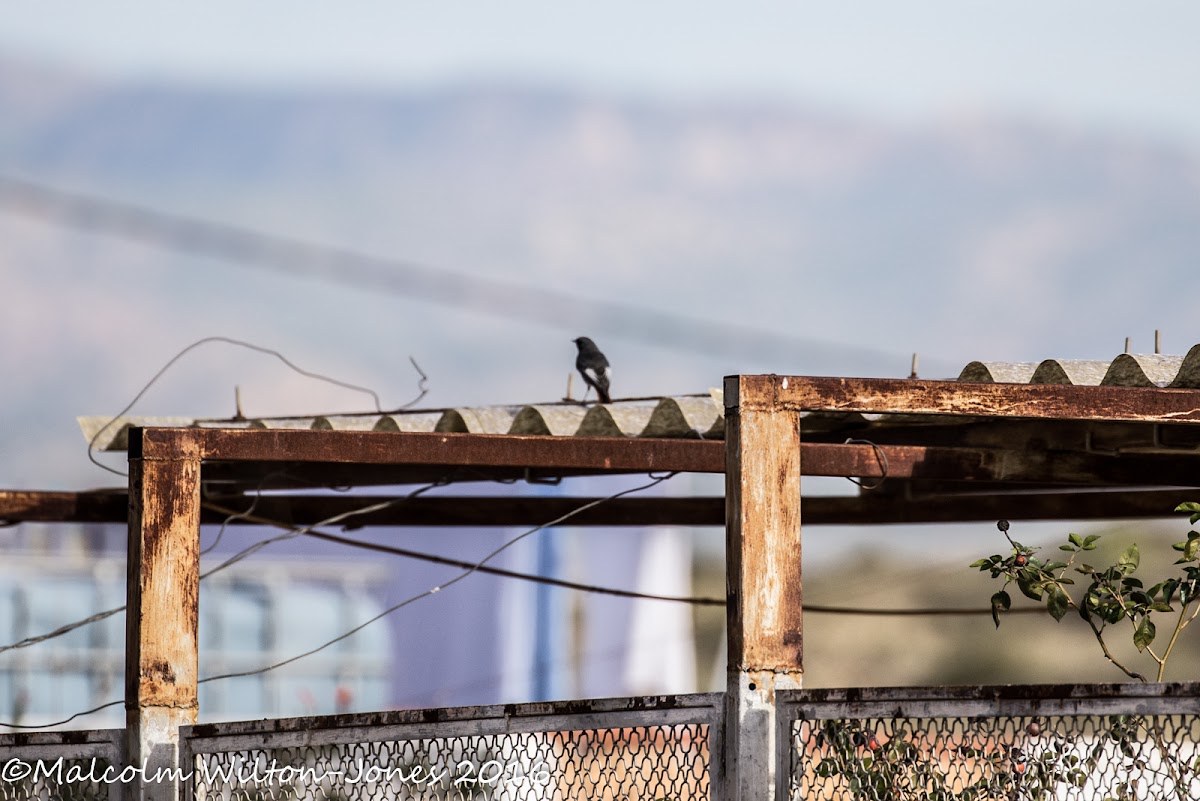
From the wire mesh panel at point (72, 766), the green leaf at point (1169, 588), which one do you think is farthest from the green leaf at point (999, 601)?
the wire mesh panel at point (72, 766)

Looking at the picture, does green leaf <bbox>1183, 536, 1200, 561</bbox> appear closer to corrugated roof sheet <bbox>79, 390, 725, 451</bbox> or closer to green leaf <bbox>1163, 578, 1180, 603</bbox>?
green leaf <bbox>1163, 578, 1180, 603</bbox>

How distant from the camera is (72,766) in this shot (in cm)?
570

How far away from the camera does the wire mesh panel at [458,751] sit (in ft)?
15.8

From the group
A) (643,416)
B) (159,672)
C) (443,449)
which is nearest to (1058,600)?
(443,449)

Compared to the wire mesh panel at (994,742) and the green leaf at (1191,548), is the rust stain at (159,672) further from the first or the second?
the green leaf at (1191,548)

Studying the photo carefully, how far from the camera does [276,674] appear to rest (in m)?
19.7

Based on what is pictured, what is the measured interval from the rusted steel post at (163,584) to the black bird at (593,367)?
3223 millimetres

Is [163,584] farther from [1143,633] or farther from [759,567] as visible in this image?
[1143,633]

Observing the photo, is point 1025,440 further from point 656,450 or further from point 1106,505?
point 1106,505

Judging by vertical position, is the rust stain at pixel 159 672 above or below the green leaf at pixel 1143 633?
below

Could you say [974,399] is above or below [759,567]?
above

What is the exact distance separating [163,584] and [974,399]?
309 cm

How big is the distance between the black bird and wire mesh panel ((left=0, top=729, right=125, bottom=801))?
3.71 metres

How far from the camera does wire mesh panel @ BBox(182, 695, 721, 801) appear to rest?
4824 mm
